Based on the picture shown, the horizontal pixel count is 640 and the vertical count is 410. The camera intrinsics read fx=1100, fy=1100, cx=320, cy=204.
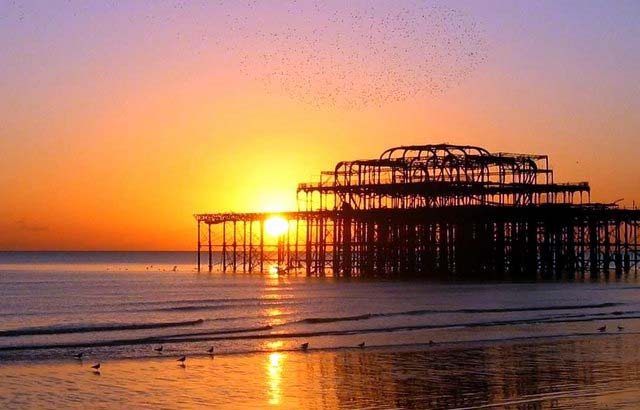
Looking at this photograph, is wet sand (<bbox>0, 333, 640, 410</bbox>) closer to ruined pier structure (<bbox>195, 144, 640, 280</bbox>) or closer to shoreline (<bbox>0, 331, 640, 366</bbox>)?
shoreline (<bbox>0, 331, 640, 366</bbox>)

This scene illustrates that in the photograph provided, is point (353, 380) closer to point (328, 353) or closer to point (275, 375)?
point (275, 375)

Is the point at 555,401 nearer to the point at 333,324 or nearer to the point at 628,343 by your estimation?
the point at 628,343

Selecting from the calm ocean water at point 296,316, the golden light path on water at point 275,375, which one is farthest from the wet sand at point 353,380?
the calm ocean water at point 296,316

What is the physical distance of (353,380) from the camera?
2473 centimetres

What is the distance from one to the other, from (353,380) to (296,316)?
21474 mm

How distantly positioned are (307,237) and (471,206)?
820 inches

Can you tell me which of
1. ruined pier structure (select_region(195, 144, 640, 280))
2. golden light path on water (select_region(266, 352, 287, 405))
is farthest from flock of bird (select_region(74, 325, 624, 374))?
ruined pier structure (select_region(195, 144, 640, 280))

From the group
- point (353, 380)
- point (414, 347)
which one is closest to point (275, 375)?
point (353, 380)

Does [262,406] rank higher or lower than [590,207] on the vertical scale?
lower

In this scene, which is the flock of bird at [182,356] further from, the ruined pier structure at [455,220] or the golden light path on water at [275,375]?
the ruined pier structure at [455,220]

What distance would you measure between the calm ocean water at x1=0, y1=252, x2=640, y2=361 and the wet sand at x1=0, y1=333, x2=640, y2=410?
3015mm

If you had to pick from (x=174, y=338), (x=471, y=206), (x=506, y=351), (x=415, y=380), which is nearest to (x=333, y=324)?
(x=174, y=338)

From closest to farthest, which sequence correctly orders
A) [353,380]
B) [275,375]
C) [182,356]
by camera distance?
[353,380] < [275,375] < [182,356]

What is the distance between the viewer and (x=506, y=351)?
30781 millimetres
